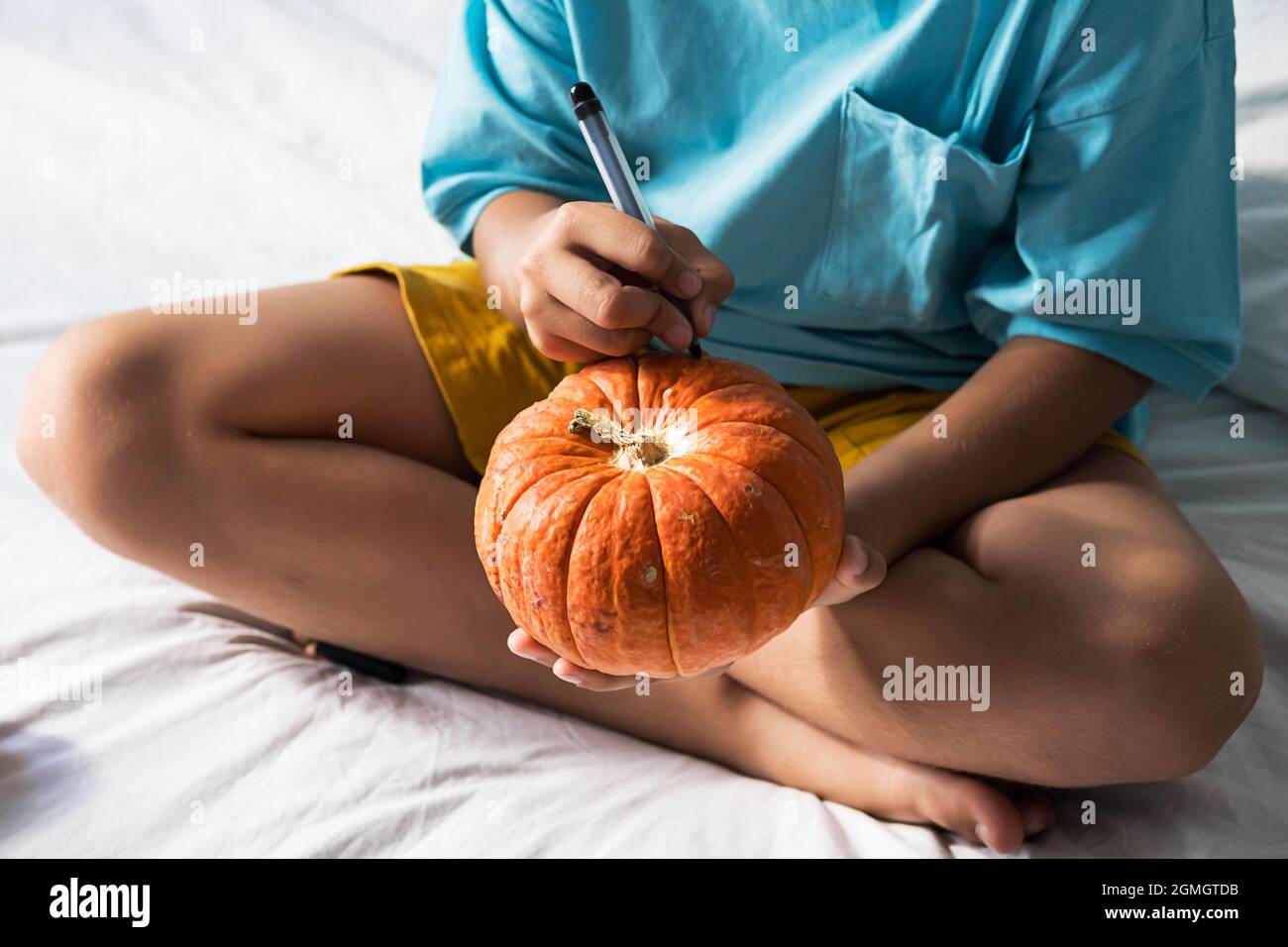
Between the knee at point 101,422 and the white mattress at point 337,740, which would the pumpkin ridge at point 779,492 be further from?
the knee at point 101,422

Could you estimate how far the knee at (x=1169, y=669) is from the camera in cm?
97

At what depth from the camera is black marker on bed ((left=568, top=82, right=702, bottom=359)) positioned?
0.85 m

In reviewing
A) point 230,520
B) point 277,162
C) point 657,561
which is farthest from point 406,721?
point 277,162

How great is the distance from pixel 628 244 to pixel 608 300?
5 cm

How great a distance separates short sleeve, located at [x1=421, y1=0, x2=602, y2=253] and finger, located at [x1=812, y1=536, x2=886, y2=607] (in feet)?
1.96

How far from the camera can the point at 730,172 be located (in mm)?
1189

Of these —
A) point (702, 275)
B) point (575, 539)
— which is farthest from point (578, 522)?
point (702, 275)

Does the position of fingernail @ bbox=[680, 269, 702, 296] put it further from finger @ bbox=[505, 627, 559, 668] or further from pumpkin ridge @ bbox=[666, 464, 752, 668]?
finger @ bbox=[505, 627, 559, 668]

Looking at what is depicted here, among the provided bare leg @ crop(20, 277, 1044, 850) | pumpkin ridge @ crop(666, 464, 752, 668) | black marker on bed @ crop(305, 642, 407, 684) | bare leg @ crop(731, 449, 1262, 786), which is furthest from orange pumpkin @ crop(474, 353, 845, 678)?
black marker on bed @ crop(305, 642, 407, 684)

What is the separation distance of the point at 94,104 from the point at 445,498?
1.45 meters

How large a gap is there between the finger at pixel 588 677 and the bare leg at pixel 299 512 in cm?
20

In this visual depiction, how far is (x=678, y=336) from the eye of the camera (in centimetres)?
87

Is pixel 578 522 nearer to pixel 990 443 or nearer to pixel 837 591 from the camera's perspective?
pixel 837 591

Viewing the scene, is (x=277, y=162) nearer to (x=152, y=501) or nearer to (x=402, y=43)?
(x=402, y=43)
